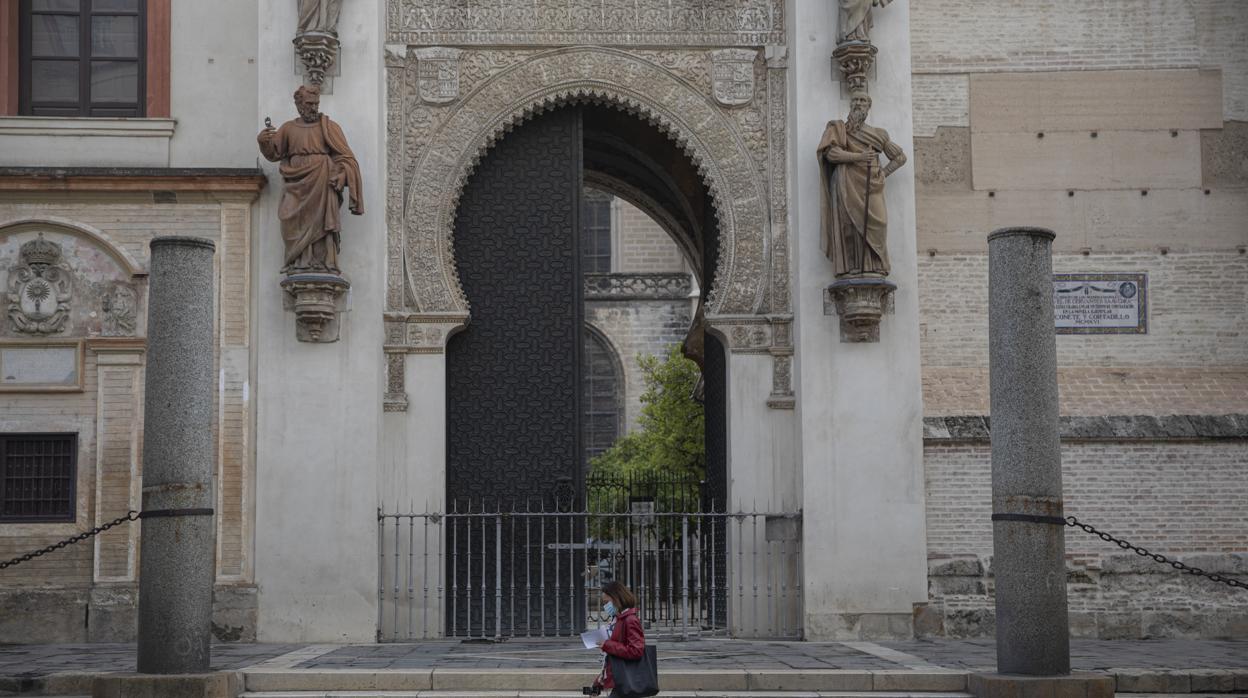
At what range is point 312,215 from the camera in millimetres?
14023

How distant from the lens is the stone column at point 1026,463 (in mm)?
10250

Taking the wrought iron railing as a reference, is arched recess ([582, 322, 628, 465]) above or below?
above

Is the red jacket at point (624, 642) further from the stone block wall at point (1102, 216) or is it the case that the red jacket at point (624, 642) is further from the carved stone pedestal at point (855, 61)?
the carved stone pedestal at point (855, 61)

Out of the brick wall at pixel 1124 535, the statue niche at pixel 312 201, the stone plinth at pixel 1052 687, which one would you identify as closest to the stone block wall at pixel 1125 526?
the brick wall at pixel 1124 535

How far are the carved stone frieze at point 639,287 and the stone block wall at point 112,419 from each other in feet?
87.4

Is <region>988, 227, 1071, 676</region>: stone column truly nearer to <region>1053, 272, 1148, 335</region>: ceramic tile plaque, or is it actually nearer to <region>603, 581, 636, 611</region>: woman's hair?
<region>603, 581, 636, 611</region>: woman's hair

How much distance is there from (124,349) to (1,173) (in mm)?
1966

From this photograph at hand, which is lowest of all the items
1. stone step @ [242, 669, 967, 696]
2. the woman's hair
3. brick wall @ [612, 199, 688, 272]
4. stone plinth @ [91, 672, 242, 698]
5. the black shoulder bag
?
stone step @ [242, 669, 967, 696]

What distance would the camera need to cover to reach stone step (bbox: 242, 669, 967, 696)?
10781 millimetres

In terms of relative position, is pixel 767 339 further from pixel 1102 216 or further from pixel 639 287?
pixel 639 287

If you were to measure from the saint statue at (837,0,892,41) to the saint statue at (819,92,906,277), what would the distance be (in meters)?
0.58

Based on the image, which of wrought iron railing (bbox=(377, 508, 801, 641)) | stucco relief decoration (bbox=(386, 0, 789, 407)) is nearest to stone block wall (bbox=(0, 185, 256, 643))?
wrought iron railing (bbox=(377, 508, 801, 641))

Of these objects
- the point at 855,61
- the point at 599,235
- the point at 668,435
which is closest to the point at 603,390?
the point at 599,235

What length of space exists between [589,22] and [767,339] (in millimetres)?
3578
